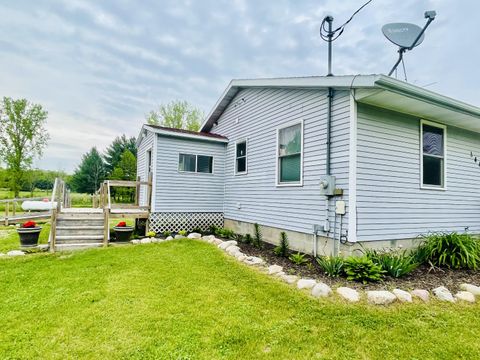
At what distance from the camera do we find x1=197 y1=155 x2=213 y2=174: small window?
9.36 meters

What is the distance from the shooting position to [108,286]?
4.18 meters

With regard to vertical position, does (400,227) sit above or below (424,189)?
below

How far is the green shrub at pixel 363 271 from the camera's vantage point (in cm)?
413

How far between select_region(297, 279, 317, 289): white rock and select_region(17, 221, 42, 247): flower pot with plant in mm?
6915

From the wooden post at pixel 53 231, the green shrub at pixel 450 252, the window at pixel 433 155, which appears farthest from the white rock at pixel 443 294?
the wooden post at pixel 53 231

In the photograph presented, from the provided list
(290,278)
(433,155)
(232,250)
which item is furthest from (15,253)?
(433,155)

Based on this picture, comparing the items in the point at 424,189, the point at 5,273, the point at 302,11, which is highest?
the point at 302,11

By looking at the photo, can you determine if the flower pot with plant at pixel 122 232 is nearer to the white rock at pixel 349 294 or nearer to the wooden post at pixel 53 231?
the wooden post at pixel 53 231

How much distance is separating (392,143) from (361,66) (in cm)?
1039

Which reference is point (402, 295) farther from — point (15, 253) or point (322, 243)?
point (15, 253)

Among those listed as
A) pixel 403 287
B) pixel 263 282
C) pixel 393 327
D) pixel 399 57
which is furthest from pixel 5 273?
pixel 399 57

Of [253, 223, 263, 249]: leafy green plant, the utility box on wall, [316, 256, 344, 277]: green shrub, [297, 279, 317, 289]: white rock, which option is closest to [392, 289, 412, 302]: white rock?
[316, 256, 344, 277]: green shrub

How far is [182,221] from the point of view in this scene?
29.3ft

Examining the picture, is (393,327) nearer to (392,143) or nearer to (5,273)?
(392,143)
